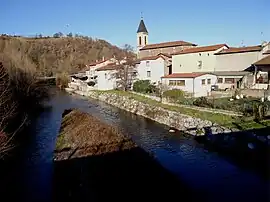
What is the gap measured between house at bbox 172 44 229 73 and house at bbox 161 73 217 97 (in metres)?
3.22

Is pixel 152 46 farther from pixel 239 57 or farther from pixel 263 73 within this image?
pixel 263 73

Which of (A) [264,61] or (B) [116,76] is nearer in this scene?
(A) [264,61]

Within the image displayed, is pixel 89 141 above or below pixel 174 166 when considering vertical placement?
above

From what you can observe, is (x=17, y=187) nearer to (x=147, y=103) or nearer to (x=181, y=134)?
(x=181, y=134)

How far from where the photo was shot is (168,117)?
21172mm

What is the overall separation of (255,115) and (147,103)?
1067 centimetres

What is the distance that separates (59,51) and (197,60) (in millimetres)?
69471

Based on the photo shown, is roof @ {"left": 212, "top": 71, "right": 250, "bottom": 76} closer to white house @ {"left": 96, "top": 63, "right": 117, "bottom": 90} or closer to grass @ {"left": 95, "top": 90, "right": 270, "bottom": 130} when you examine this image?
grass @ {"left": 95, "top": 90, "right": 270, "bottom": 130}

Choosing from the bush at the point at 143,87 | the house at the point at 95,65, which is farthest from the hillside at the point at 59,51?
the bush at the point at 143,87

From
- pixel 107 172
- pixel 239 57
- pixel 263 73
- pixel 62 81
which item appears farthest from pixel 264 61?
pixel 62 81

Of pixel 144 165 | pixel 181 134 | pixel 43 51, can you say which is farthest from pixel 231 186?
pixel 43 51

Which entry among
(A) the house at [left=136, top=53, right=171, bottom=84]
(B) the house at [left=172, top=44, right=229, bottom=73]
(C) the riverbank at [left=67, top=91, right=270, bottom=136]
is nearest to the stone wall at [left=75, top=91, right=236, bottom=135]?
(C) the riverbank at [left=67, top=91, right=270, bottom=136]

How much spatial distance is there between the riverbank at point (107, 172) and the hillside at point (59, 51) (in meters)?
39.6

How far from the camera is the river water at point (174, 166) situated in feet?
34.0
